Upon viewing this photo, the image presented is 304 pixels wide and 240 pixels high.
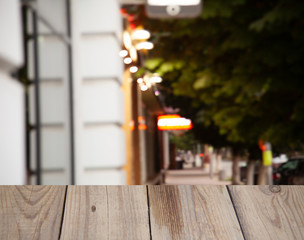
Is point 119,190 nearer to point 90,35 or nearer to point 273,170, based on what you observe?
point 273,170

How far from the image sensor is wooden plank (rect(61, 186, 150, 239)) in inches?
35.3

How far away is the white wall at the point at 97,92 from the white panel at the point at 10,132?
2.10 meters

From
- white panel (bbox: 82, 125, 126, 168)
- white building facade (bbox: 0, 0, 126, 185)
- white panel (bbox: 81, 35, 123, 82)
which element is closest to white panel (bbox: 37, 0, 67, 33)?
white building facade (bbox: 0, 0, 126, 185)

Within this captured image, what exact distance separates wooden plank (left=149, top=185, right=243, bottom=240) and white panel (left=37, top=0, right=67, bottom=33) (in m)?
2.58

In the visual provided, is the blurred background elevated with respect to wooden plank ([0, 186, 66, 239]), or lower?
elevated

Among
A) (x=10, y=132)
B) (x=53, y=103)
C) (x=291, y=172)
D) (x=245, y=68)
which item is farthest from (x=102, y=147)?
(x=10, y=132)

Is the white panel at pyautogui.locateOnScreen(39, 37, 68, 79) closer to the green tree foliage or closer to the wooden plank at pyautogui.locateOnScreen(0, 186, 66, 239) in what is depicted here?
the green tree foliage

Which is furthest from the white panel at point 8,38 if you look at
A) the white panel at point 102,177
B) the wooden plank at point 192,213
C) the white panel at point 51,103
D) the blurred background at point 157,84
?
the white panel at point 102,177

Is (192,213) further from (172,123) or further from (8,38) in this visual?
(172,123)

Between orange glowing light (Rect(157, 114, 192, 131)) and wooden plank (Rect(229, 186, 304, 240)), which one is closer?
wooden plank (Rect(229, 186, 304, 240))

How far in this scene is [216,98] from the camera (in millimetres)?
3629

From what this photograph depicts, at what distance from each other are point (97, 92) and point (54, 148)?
2.43 feet

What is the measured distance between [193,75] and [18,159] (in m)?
2.29

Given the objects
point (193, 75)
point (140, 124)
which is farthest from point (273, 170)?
point (140, 124)
